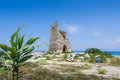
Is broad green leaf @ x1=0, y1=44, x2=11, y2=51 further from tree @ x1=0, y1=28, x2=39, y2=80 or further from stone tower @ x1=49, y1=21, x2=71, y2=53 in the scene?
stone tower @ x1=49, y1=21, x2=71, y2=53

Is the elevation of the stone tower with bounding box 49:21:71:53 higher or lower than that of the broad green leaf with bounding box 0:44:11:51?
higher

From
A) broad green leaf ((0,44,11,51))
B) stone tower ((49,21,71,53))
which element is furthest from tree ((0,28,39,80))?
stone tower ((49,21,71,53))

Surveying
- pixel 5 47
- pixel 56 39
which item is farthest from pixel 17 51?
pixel 56 39

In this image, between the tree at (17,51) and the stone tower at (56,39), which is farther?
the stone tower at (56,39)

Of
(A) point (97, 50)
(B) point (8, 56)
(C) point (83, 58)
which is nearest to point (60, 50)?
(A) point (97, 50)

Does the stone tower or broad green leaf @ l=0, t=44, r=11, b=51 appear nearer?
broad green leaf @ l=0, t=44, r=11, b=51

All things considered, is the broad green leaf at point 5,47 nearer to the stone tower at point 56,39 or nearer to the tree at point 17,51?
the tree at point 17,51

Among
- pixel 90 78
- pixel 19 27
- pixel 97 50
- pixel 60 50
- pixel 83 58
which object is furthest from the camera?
pixel 60 50

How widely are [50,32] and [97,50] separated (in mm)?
6753

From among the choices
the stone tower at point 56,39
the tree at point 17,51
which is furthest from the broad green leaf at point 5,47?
the stone tower at point 56,39

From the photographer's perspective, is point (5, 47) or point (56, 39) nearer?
point (5, 47)

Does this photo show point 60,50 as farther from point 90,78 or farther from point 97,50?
point 90,78

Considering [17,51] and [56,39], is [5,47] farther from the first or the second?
[56,39]

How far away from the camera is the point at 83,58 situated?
25922 millimetres
